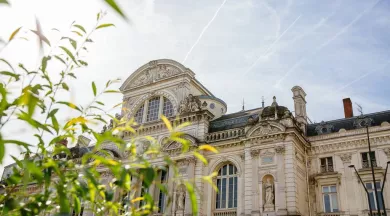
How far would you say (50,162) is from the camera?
299 centimetres

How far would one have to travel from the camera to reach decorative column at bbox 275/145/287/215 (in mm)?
23758

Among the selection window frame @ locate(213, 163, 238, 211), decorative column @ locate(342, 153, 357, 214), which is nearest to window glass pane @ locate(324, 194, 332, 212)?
decorative column @ locate(342, 153, 357, 214)

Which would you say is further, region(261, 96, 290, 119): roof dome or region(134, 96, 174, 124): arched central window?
region(134, 96, 174, 124): arched central window

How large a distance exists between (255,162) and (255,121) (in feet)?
10.3

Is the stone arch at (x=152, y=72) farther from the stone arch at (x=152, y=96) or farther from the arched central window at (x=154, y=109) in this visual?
the arched central window at (x=154, y=109)

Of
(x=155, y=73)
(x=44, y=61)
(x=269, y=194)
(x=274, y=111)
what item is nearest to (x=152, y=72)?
(x=155, y=73)

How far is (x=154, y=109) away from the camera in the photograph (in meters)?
34.8

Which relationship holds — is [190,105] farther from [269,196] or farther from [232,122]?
[269,196]

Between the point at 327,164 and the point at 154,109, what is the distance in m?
16.1

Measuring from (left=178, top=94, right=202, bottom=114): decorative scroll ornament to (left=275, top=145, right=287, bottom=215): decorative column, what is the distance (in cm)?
847

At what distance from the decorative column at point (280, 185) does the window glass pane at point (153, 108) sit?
12865 mm

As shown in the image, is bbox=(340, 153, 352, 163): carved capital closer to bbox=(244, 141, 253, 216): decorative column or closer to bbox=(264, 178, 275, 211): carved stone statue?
bbox=(264, 178, 275, 211): carved stone statue

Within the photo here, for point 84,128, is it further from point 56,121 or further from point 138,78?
point 138,78

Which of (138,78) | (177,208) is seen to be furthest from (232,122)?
(138,78)
